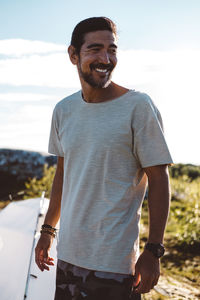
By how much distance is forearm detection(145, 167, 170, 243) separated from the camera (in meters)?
1.41

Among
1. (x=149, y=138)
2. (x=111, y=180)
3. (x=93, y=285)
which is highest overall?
(x=149, y=138)

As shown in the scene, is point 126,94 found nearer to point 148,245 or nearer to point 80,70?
point 80,70

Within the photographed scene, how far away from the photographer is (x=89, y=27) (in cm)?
168

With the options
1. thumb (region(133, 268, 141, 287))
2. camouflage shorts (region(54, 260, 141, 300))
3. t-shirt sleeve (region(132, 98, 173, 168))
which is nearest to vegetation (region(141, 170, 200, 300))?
camouflage shorts (region(54, 260, 141, 300))

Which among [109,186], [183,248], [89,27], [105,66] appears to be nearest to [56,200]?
[109,186]

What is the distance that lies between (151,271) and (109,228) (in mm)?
225

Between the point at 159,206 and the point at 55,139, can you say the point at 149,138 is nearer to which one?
the point at 159,206

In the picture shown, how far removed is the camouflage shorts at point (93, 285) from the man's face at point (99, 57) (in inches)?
31.8

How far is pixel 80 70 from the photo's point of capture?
173 cm

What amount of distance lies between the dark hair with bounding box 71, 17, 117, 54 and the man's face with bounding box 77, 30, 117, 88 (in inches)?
1.0

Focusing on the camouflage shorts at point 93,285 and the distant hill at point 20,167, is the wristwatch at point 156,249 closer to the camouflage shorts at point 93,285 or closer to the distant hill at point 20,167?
the camouflage shorts at point 93,285

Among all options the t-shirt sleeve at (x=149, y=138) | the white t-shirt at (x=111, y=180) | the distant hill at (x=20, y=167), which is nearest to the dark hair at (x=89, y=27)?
the white t-shirt at (x=111, y=180)

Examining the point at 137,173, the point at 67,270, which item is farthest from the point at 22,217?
the point at 137,173

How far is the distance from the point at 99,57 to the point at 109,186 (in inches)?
23.3
